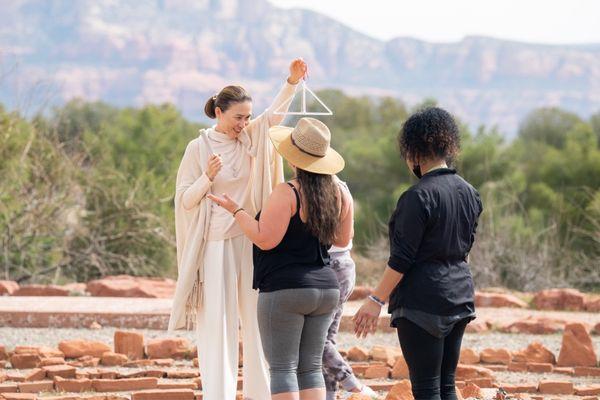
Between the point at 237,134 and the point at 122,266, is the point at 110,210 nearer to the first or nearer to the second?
the point at 122,266

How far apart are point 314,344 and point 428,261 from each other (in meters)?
0.90

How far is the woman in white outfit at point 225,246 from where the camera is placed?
7215 mm

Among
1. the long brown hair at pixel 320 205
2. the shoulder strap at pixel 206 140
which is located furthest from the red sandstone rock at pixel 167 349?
the long brown hair at pixel 320 205

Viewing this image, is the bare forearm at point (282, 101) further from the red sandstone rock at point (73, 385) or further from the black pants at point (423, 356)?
the red sandstone rock at point (73, 385)

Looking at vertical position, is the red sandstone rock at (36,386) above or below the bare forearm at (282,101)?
below

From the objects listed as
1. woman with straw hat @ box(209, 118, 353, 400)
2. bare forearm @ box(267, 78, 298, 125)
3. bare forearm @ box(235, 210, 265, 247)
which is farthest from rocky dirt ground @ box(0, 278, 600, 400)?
bare forearm @ box(267, 78, 298, 125)

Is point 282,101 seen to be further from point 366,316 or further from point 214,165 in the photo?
point 366,316

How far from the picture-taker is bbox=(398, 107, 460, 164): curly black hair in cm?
576

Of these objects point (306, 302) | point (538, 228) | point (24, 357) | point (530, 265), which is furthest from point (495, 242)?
point (306, 302)

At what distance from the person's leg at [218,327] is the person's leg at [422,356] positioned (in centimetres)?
175

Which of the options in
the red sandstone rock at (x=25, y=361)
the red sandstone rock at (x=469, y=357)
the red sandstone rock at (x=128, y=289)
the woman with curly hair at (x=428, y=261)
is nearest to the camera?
the woman with curly hair at (x=428, y=261)

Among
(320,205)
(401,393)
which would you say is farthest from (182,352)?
(320,205)

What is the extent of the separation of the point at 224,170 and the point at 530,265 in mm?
11794

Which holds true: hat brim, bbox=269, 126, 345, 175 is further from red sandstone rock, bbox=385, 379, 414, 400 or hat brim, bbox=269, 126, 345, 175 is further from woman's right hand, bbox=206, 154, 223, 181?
red sandstone rock, bbox=385, 379, 414, 400
